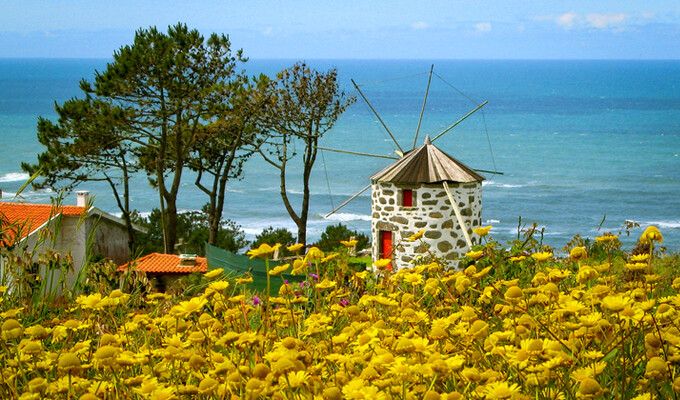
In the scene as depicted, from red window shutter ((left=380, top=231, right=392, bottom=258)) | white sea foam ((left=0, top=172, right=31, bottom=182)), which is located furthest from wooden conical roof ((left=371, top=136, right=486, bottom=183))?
white sea foam ((left=0, top=172, right=31, bottom=182))

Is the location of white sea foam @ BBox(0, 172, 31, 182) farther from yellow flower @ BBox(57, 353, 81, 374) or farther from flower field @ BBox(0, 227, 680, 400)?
yellow flower @ BBox(57, 353, 81, 374)

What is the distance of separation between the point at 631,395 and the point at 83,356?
5.95ft

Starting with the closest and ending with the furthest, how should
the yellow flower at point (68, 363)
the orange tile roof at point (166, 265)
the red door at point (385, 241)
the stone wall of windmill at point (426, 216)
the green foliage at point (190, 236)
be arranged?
the yellow flower at point (68, 363) → the stone wall of windmill at point (426, 216) → the red door at point (385, 241) → the orange tile roof at point (166, 265) → the green foliage at point (190, 236)

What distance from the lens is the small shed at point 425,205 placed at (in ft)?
46.2

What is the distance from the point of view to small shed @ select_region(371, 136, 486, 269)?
14.1m

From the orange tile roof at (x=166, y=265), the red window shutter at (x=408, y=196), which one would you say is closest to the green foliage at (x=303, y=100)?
the orange tile roof at (x=166, y=265)

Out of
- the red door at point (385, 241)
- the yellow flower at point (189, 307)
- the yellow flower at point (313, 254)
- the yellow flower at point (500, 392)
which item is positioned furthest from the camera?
the red door at point (385, 241)

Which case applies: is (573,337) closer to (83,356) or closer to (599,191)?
(83,356)

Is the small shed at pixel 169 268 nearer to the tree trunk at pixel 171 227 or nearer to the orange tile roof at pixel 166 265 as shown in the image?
the orange tile roof at pixel 166 265

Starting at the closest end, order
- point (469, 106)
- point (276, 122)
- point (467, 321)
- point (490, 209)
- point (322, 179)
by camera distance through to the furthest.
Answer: point (467, 321), point (276, 122), point (490, 209), point (322, 179), point (469, 106)

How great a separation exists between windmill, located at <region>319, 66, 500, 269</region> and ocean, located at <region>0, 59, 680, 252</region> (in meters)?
7.46

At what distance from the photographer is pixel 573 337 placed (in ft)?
7.88

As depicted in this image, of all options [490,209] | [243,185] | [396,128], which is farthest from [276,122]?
[396,128]

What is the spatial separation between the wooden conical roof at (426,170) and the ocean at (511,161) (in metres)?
7.03
